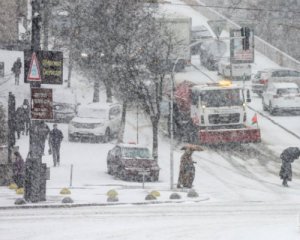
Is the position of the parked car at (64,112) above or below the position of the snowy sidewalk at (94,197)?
above

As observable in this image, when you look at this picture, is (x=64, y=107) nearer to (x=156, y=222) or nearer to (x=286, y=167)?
(x=286, y=167)

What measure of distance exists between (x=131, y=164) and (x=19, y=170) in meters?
5.66

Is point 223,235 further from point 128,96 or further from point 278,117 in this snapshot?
point 278,117

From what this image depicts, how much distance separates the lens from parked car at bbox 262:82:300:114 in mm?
45000

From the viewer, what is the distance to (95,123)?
3872 cm

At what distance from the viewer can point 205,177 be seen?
3195 centimetres

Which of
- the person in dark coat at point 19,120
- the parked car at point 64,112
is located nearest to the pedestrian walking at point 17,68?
the parked car at point 64,112

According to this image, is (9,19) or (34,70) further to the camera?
(9,19)

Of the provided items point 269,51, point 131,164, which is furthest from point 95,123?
point 269,51

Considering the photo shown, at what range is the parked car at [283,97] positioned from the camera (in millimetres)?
45000

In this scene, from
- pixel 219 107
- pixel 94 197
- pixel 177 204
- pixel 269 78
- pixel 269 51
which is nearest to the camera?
pixel 177 204

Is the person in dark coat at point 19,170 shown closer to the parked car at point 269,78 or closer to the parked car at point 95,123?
the parked car at point 95,123

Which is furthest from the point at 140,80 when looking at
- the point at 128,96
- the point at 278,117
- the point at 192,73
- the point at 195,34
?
the point at 195,34

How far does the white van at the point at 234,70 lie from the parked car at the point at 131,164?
25.3m
